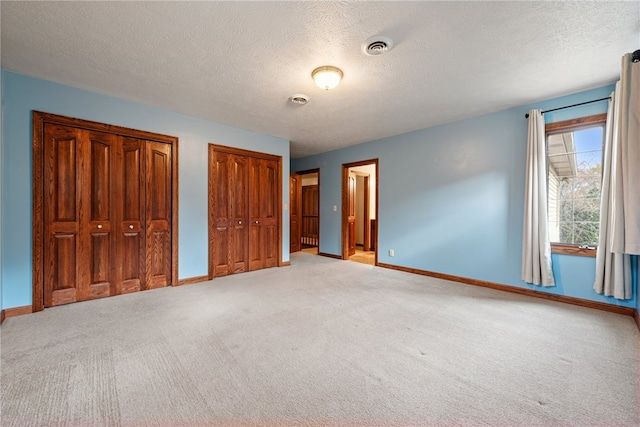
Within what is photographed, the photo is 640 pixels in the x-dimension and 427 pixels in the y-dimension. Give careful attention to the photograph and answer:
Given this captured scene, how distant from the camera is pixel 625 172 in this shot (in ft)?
7.45

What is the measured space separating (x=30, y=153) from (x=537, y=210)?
5.72 meters

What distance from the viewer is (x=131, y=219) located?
135 inches

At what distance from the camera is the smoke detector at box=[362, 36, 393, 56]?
208 cm

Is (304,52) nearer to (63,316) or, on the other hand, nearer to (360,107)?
(360,107)

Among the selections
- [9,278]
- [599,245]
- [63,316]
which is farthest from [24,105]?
[599,245]

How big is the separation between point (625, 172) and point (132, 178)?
205 inches

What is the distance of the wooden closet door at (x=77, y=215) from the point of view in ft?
9.45

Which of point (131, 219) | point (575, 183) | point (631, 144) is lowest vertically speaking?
point (131, 219)

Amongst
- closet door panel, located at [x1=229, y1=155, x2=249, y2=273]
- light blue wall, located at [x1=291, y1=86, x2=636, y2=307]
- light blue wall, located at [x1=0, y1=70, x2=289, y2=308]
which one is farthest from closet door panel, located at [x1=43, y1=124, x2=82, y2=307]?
light blue wall, located at [x1=291, y1=86, x2=636, y2=307]

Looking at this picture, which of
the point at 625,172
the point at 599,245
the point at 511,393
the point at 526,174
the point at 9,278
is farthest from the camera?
the point at 526,174

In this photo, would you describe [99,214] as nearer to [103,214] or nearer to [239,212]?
[103,214]

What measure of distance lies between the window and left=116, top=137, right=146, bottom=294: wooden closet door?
17.2ft

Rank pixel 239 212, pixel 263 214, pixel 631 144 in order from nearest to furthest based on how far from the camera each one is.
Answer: pixel 631 144
pixel 239 212
pixel 263 214

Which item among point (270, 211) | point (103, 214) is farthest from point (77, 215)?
point (270, 211)
